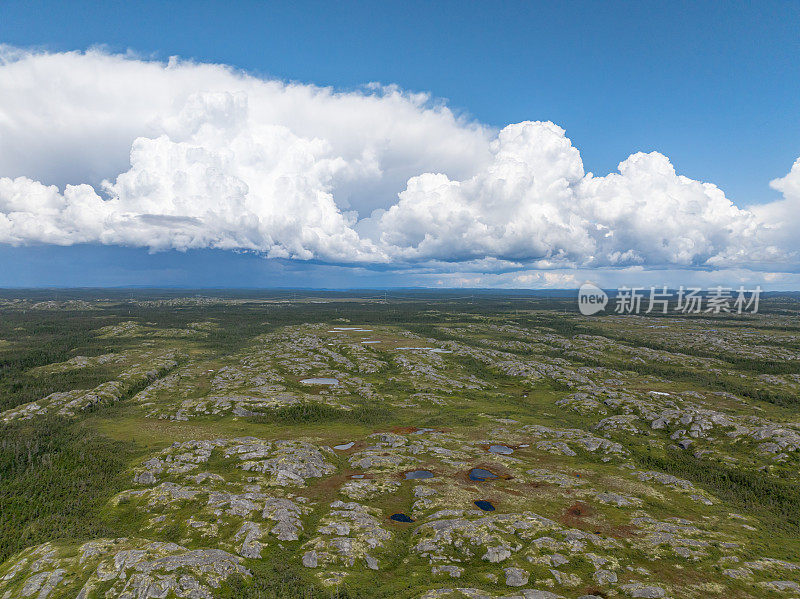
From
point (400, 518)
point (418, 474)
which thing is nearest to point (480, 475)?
point (418, 474)

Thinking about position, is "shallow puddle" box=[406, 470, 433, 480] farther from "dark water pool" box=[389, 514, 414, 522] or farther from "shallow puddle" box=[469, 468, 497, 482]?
"dark water pool" box=[389, 514, 414, 522]

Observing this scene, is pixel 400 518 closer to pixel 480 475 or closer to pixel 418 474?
pixel 418 474

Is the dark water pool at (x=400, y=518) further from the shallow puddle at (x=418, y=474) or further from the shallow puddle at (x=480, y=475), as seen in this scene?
the shallow puddle at (x=480, y=475)

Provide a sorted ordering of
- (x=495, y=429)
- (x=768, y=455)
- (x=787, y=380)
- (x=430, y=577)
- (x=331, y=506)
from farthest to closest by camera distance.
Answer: (x=787, y=380) → (x=495, y=429) → (x=768, y=455) → (x=331, y=506) → (x=430, y=577)

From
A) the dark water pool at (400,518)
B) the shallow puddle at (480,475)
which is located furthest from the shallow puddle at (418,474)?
the dark water pool at (400,518)

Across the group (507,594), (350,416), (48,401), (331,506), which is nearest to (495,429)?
(350,416)

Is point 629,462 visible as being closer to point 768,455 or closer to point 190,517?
point 768,455

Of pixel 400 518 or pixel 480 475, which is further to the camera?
pixel 480 475

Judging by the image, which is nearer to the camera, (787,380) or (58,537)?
(58,537)
